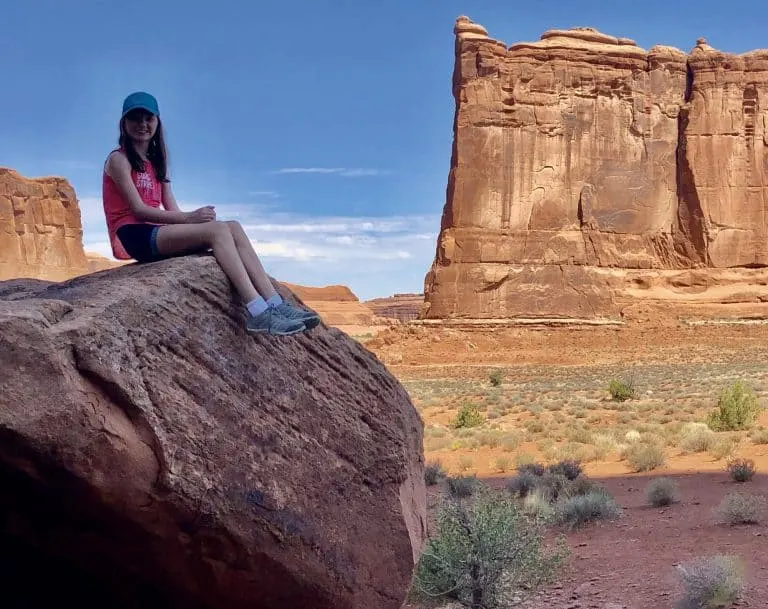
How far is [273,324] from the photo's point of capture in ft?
12.9

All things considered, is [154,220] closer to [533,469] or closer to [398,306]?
[533,469]

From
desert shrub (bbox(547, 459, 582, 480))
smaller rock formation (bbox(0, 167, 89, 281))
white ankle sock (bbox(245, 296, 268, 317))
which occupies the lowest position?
desert shrub (bbox(547, 459, 582, 480))

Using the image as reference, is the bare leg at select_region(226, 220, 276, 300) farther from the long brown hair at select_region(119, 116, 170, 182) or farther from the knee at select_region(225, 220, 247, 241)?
the long brown hair at select_region(119, 116, 170, 182)

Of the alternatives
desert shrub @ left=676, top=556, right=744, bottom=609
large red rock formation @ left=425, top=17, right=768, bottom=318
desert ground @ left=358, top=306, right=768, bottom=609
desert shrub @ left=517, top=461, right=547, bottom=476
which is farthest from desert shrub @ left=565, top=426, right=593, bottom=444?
large red rock formation @ left=425, top=17, right=768, bottom=318

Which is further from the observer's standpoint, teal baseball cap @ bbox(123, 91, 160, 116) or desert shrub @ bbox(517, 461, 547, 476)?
desert shrub @ bbox(517, 461, 547, 476)

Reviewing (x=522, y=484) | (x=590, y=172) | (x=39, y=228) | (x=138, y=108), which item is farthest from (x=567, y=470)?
(x=39, y=228)

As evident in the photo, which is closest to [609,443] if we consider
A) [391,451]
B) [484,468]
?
[484,468]

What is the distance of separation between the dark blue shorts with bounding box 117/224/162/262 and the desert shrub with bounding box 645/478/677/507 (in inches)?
286

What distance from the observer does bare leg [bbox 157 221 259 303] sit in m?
4.10

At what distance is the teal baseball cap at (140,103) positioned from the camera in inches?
A: 168

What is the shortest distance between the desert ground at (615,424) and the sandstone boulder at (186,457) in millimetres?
2808

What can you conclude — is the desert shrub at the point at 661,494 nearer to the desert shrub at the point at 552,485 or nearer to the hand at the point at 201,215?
the desert shrub at the point at 552,485

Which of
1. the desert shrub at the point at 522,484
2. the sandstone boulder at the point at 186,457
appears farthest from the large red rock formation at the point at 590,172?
the sandstone boulder at the point at 186,457

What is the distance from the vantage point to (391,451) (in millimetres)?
4691
